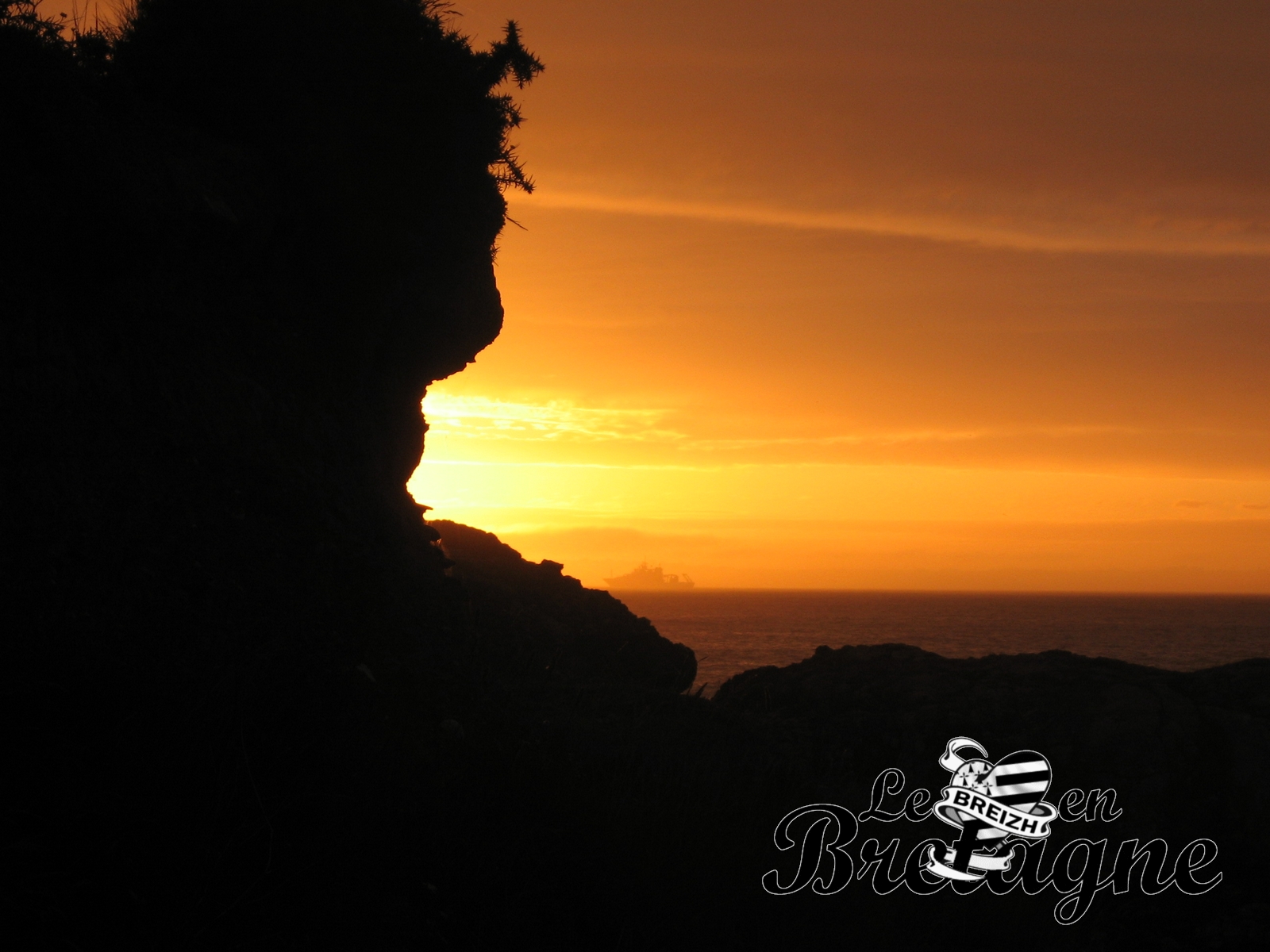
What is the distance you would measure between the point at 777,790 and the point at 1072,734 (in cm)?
462

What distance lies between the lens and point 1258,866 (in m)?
8.34

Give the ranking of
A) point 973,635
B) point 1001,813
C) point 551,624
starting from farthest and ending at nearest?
1. point 973,635
2. point 551,624
3. point 1001,813

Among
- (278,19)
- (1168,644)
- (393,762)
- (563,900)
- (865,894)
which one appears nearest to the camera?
(563,900)

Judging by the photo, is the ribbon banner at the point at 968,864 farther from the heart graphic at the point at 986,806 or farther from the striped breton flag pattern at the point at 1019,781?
the striped breton flag pattern at the point at 1019,781

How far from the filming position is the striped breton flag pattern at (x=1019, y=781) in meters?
8.34

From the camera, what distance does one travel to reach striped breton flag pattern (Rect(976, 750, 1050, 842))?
834 cm

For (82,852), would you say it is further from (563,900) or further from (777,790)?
(777,790)

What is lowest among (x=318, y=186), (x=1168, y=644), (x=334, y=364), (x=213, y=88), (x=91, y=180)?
(x=1168, y=644)

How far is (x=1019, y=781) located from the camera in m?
8.93

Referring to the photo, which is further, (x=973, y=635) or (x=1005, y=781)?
(x=973, y=635)

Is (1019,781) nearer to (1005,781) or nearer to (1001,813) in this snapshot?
(1005,781)

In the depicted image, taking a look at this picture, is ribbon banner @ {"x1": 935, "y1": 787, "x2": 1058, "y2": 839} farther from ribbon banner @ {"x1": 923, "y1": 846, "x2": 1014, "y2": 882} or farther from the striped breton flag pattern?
ribbon banner @ {"x1": 923, "y1": 846, "x2": 1014, "y2": 882}


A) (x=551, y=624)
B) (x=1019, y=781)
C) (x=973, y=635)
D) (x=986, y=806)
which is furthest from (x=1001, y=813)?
(x=973, y=635)

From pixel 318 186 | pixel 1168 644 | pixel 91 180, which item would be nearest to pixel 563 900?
pixel 91 180
